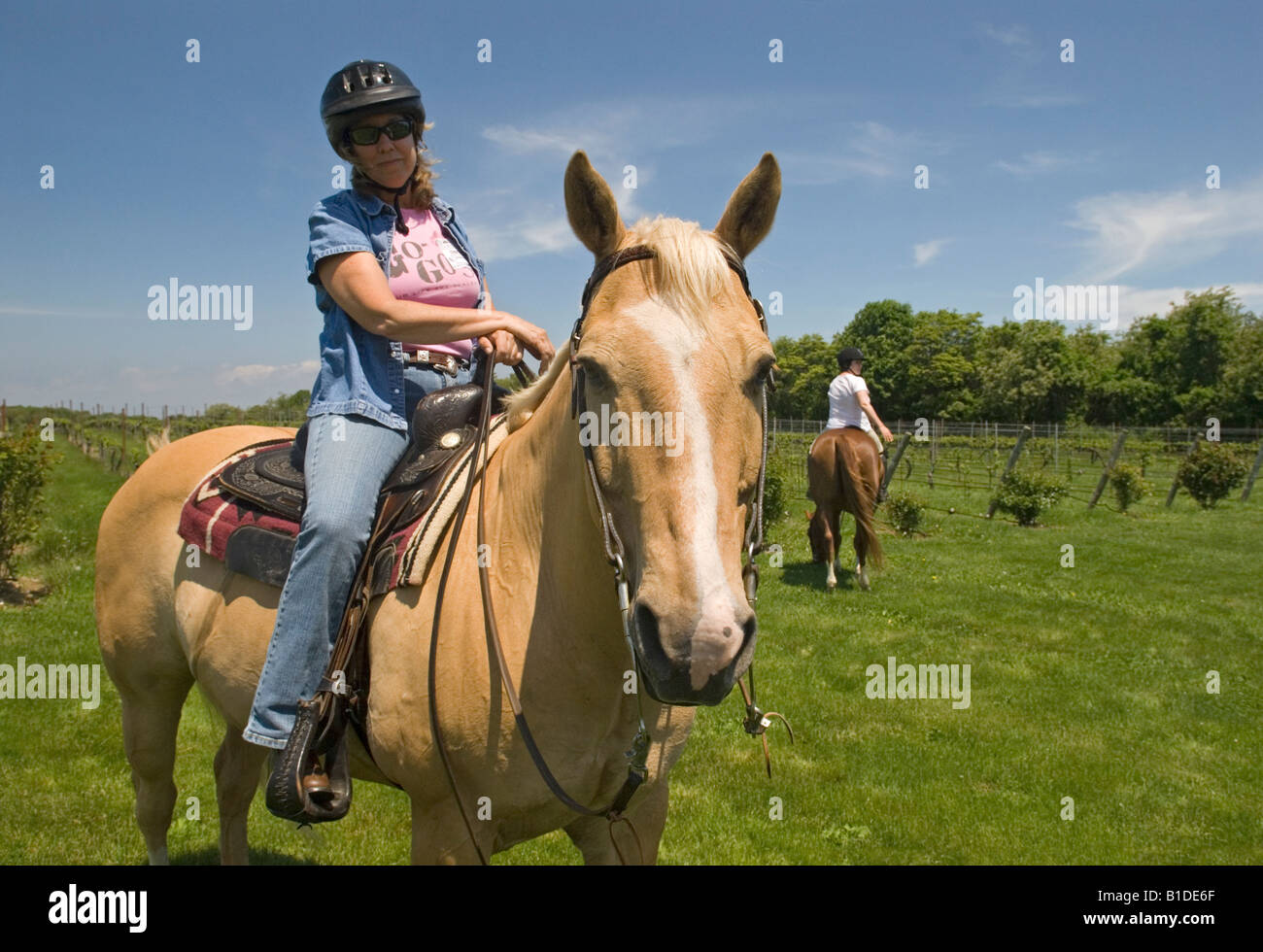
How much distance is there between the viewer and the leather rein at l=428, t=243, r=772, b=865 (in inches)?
76.0

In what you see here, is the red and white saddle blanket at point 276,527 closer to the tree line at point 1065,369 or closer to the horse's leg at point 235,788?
the horse's leg at point 235,788

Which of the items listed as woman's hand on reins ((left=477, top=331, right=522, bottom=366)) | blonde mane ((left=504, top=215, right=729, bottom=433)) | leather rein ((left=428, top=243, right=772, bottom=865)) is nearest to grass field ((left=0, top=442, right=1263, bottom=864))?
leather rein ((left=428, top=243, right=772, bottom=865))

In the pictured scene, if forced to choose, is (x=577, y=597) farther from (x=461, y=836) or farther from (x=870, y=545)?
(x=870, y=545)

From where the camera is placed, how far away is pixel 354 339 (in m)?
2.87

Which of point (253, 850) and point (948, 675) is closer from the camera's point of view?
point (253, 850)

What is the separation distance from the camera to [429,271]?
9.98 ft

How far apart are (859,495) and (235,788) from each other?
28.2 ft

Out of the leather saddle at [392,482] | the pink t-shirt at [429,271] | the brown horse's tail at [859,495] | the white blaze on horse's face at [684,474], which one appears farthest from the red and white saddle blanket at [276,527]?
the brown horse's tail at [859,495]

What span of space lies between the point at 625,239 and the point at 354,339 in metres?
1.21
